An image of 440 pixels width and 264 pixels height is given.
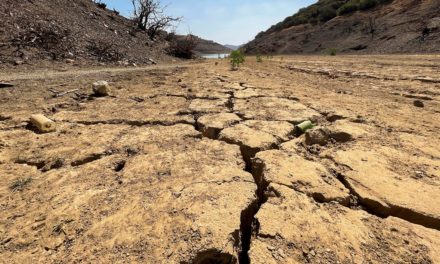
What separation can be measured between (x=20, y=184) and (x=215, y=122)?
1.32m

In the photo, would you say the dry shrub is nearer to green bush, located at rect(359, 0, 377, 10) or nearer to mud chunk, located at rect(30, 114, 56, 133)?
mud chunk, located at rect(30, 114, 56, 133)

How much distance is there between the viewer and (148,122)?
2.61 meters

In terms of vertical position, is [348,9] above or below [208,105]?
above

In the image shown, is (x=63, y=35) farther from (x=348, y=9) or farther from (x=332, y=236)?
(x=348, y=9)

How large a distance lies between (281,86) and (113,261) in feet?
10.5

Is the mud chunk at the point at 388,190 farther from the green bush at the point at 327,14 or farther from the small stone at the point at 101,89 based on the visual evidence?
the green bush at the point at 327,14

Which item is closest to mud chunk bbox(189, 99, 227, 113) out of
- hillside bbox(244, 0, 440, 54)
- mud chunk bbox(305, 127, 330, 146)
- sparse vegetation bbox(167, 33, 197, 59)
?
mud chunk bbox(305, 127, 330, 146)

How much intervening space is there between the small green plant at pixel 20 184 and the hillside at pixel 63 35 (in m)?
4.60

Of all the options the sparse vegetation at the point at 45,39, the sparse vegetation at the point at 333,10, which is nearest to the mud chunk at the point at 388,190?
the sparse vegetation at the point at 45,39

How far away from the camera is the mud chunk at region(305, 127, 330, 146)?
208cm

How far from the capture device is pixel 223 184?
62.3 inches

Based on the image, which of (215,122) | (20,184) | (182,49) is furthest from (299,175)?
(182,49)

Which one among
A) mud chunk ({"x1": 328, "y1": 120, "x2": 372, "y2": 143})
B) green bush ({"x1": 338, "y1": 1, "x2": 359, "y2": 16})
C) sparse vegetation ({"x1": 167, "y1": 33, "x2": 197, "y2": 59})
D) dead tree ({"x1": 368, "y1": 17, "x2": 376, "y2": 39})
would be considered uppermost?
green bush ({"x1": 338, "y1": 1, "x2": 359, "y2": 16})

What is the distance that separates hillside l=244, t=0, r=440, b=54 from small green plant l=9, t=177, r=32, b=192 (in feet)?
38.5
